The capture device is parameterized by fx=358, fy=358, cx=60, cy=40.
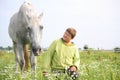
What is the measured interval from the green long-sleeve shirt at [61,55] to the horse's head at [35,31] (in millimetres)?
1478

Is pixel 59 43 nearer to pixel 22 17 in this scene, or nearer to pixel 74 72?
pixel 74 72

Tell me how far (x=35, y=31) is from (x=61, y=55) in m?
1.97

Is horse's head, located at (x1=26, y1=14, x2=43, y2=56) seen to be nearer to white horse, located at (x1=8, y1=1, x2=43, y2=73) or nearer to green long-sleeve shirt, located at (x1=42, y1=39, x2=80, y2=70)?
white horse, located at (x1=8, y1=1, x2=43, y2=73)

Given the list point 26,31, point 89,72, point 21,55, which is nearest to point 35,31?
point 26,31

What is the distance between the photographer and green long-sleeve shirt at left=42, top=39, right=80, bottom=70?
224 inches

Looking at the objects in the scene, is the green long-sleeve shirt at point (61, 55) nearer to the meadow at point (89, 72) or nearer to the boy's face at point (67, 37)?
the boy's face at point (67, 37)

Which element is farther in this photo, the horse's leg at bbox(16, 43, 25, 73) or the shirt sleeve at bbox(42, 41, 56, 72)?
the horse's leg at bbox(16, 43, 25, 73)

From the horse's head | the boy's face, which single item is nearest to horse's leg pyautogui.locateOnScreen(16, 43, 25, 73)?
the horse's head

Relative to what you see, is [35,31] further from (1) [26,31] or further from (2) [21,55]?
(2) [21,55]

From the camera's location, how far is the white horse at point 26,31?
24.6 feet

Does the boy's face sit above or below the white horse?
below

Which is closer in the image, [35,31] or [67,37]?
[67,37]

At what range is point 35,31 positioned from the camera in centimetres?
757

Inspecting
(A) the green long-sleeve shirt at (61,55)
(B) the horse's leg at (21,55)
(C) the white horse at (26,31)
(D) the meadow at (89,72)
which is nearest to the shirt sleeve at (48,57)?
(A) the green long-sleeve shirt at (61,55)
